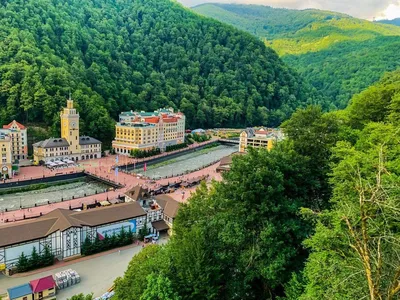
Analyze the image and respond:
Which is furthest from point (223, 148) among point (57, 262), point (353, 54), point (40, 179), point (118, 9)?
point (353, 54)

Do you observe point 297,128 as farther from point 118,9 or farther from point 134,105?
point 118,9

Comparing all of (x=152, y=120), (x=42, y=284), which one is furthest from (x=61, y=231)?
(x=152, y=120)

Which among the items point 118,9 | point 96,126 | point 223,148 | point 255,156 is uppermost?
point 118,9

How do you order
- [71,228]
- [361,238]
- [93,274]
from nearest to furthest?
[361,238] → [93,274] → [71,228]

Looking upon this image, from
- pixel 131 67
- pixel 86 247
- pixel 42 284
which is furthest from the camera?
pixel 131 67

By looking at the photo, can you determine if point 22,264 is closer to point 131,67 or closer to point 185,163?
point 185,163

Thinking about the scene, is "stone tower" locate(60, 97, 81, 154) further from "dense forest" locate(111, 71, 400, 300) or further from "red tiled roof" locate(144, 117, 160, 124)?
"dense forest" locate(111, 71, 400, 300)

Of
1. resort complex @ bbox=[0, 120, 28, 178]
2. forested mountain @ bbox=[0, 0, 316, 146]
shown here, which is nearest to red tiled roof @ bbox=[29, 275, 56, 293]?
resort complex @ bbox=[0, 120, 28, 178]
